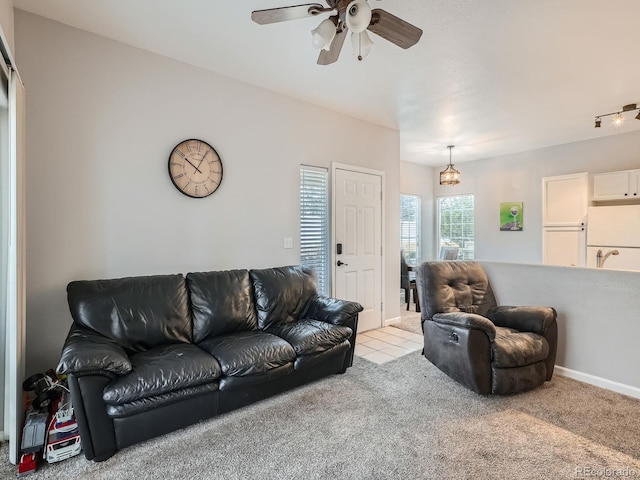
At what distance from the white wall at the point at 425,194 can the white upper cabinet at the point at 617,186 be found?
9.44ft

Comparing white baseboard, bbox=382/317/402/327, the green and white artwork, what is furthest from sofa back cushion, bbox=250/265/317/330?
the green and white artwork

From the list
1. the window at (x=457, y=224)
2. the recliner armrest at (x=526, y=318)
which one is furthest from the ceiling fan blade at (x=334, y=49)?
the window at (x=457, y=224)

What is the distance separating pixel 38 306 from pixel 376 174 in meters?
3.81

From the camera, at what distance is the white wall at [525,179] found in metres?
5.01

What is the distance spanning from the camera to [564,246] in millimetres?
5199

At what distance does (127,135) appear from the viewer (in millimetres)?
2727

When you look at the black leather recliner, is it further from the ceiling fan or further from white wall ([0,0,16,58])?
white wall ([0,0,16,58])

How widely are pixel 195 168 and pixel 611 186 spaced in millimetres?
5568

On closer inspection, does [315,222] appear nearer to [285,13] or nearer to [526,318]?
[526,318]

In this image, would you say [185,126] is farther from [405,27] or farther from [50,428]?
[50,428]

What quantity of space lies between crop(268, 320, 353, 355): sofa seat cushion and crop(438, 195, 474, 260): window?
434cm

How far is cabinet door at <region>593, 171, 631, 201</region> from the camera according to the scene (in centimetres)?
464

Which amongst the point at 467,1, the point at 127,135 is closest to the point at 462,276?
the point at 467,1

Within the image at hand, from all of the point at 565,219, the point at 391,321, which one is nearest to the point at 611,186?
the point at 565,219
